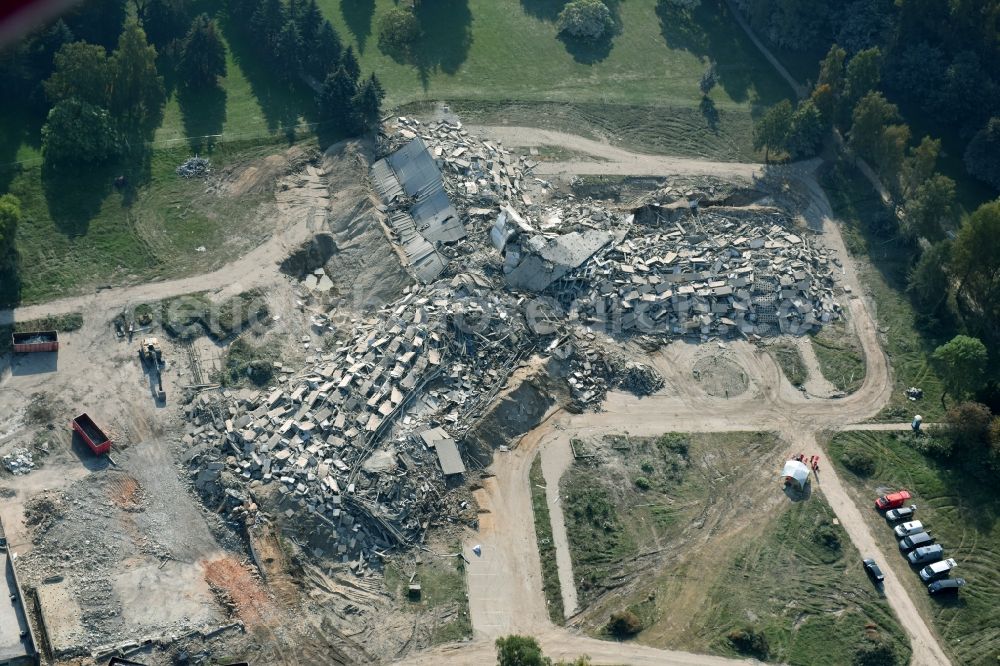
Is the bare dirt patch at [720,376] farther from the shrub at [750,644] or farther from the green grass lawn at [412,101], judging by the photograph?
the green grass lawn at [412,101]

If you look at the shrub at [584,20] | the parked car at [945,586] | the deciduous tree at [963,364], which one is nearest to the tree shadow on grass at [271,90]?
the shrub at [584,20]

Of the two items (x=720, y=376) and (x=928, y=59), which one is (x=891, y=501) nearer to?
(x=720, y=376)

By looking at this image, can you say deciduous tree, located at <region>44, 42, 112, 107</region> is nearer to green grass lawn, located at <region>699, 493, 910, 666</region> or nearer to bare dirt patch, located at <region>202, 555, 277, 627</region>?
bare dirt patch, located at <region>202, 555, 277, 627</region>

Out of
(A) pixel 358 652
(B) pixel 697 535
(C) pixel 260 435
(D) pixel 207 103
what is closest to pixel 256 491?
(C) pixel 260 435

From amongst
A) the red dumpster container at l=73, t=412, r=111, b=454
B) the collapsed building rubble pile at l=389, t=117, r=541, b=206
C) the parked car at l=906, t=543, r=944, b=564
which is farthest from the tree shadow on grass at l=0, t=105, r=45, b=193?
the parked car at l=906, t=543, r=944, b=564

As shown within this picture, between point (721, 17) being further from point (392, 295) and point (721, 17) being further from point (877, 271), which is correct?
point (392, 295)

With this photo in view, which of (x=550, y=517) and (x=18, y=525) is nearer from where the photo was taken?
(x=18, y=525)

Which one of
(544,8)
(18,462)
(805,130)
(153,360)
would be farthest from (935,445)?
(544,8)
